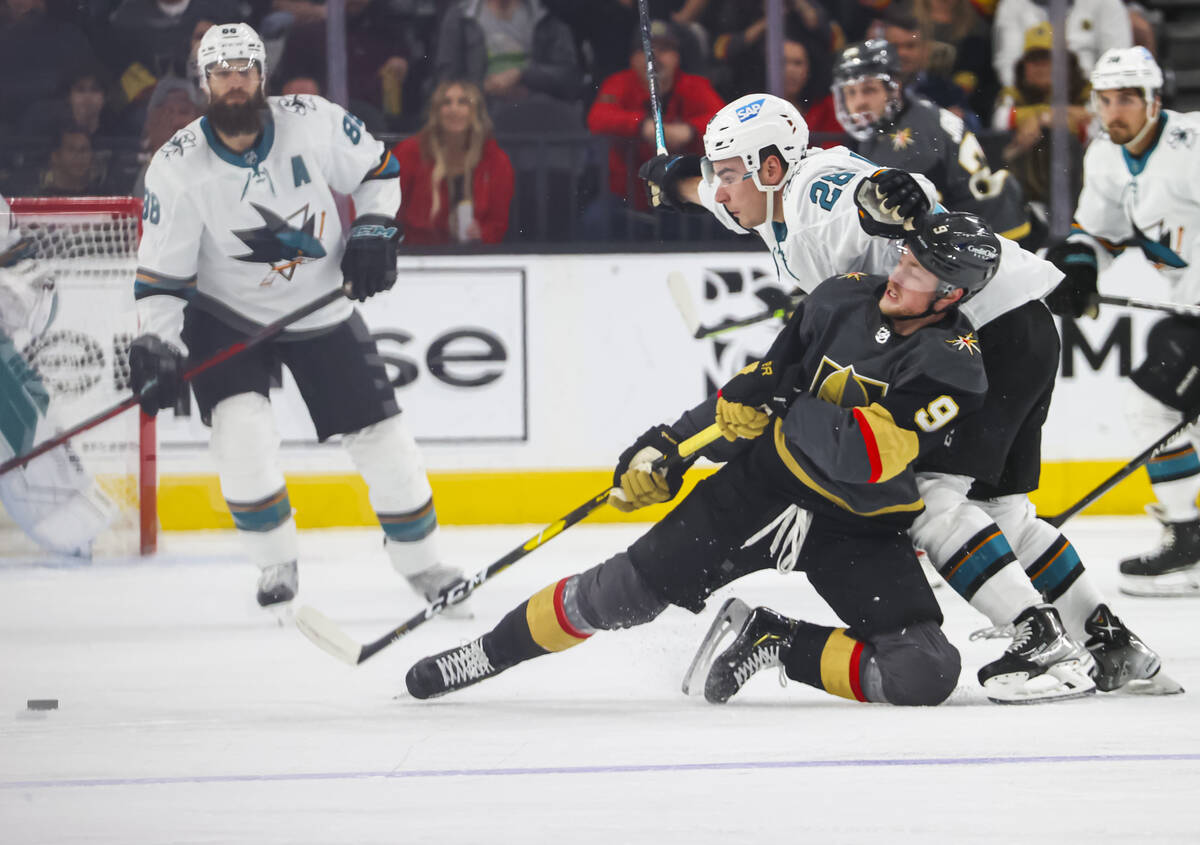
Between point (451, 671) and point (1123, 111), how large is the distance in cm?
205

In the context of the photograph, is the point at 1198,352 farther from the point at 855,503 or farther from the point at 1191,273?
the point at 855,503

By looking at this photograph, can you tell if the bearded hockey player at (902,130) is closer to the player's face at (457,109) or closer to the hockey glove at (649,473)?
the player's face at (457,109)

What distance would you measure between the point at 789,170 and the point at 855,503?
594 millimetres

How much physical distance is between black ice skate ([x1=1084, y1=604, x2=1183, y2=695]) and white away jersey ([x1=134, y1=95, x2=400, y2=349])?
1752 mm

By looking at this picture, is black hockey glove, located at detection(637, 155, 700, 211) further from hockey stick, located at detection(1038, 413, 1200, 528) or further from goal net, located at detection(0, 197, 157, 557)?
goal net, located at detection(0, 197, 157, 557)

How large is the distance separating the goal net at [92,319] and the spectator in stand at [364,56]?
2.04 ft

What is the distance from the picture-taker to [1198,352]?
3.56 m

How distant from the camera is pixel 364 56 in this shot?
174 inches

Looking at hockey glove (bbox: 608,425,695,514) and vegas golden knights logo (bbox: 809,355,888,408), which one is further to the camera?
hockey glove (bbox: 608,425,695,514)

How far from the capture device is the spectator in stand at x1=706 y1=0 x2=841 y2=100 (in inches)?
177

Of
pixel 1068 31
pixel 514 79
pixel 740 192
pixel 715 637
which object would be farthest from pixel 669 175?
pixel 1068 31

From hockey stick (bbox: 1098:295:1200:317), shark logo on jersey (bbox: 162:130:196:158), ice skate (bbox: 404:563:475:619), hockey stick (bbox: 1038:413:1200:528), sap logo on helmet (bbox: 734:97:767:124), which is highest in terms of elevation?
sap logo on helmet (bbox: 734:97:767:124)

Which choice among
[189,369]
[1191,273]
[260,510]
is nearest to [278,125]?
[189,369]

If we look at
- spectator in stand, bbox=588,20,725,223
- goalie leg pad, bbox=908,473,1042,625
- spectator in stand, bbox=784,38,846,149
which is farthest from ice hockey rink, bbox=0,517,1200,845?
spectator in stand, bbox=784,38,846,149
